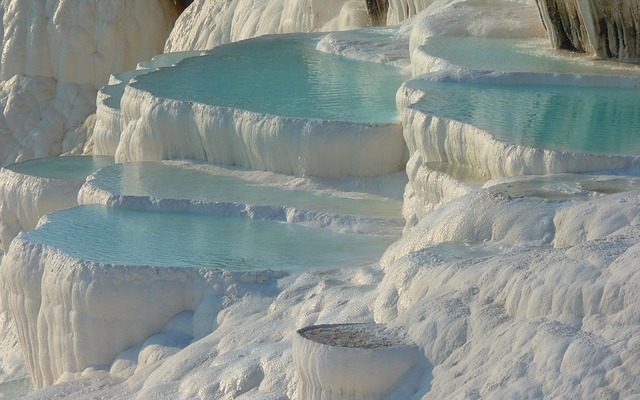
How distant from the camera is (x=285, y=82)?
39.1 ft

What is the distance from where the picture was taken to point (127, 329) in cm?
857

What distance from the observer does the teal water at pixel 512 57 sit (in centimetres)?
1029

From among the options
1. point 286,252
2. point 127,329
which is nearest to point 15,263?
point 127,329

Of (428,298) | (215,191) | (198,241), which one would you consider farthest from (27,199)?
(428,298)

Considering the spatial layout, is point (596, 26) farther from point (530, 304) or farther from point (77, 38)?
point (77, 38)

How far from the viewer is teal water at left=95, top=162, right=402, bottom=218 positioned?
9.71m

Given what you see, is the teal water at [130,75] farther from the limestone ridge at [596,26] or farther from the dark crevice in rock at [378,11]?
the limestone ridge at [596,26]

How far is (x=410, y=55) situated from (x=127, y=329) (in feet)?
14.5

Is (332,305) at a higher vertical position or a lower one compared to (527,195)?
lower

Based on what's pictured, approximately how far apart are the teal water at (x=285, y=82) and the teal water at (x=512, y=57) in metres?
0.51

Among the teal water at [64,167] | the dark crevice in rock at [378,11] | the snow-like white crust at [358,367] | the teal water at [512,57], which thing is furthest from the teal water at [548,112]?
the dark crevice in rock at [378,11]

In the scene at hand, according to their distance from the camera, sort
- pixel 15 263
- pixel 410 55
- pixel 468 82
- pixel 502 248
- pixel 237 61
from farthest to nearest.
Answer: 1. pixel 237 61
2. pixel 410 55
3. pixel 468 82
4. pixel 15 263
5. pixel 502 248

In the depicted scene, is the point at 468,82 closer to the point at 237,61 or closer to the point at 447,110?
the point at 447,110

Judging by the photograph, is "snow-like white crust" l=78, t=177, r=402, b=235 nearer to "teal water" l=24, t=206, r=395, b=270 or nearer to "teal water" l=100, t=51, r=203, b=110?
"teal water" l=24, t=206, r=395, b=270
